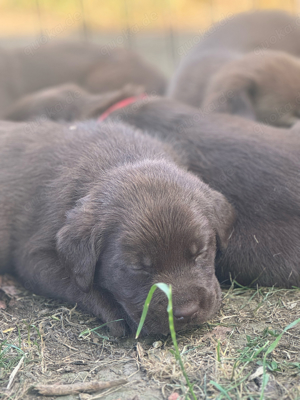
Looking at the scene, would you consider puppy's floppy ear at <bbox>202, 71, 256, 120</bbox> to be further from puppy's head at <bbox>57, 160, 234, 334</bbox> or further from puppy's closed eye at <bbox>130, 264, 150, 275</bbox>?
puppy's closed eye at <bbox>130, 264, 150, 275</bbox>

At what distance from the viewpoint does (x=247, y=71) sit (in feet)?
17.6

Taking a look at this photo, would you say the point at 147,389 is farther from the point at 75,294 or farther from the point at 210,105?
the point at 210,105

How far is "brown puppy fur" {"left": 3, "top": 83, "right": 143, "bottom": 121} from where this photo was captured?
504 cm

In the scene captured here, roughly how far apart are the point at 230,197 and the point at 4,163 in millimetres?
1743

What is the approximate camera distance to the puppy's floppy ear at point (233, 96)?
5047mm

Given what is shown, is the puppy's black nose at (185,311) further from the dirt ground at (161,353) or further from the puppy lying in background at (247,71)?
the puppy lying in background at (247,71)

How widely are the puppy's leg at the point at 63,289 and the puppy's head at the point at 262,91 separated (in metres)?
2.51

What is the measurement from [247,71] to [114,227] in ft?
10.5

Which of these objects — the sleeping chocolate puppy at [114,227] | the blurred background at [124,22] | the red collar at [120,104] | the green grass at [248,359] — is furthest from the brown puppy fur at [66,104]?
the green grass at [248,359]

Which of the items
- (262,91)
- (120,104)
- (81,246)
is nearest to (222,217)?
(81,246)

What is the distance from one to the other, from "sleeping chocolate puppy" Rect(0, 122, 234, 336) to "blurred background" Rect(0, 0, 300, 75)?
16.1 feet

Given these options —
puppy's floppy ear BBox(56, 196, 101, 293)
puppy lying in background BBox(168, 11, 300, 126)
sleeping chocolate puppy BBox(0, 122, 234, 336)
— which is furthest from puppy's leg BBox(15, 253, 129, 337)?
puppy lying in background BBox(168, 11, 300, 126)

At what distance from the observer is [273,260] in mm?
3273

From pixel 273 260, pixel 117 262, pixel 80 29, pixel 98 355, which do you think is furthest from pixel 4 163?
pixel 80 29
